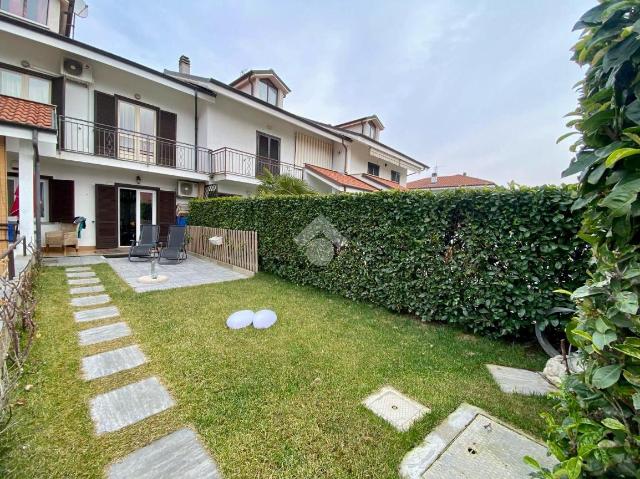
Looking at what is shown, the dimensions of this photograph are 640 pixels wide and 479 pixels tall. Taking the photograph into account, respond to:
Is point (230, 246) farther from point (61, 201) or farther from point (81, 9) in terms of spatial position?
point (81, 9)

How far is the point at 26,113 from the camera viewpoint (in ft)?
24.9

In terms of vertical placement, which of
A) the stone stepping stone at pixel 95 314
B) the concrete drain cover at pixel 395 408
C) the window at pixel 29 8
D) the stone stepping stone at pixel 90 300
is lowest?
the concrete drain cover at pixel 395 408

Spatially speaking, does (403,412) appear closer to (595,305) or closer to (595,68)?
(595,305)

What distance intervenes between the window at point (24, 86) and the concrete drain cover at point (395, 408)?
1389 centimetres

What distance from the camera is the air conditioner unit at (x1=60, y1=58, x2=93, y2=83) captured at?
974 cm

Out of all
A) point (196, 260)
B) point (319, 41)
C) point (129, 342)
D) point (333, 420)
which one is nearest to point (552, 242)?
point (333, 420)

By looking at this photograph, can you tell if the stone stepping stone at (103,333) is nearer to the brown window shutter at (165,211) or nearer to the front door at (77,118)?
the front door at (77,118)

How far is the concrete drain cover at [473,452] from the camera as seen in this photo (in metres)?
1.94

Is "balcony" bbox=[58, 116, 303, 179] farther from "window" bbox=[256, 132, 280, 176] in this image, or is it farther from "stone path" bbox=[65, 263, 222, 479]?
"stone path" bbox=[65, 263, 222, 479]

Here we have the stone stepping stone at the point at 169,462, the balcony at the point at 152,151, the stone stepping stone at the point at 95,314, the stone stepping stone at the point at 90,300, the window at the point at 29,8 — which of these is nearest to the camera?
the stone stepping stone at the point at 169,462

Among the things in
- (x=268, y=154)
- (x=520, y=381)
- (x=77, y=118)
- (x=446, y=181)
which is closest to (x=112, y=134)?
(x=77, y=118)

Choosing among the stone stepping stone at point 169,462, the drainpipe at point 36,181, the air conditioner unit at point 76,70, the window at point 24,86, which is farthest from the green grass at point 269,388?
the air conditioner unit at point 76,70

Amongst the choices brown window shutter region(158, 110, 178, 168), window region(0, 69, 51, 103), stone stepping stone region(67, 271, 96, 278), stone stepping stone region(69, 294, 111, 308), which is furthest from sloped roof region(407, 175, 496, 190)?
stone stepping stone region(69, 294, 111, 308)

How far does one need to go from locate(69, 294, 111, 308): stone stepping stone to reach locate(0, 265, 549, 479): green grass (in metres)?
0.18
